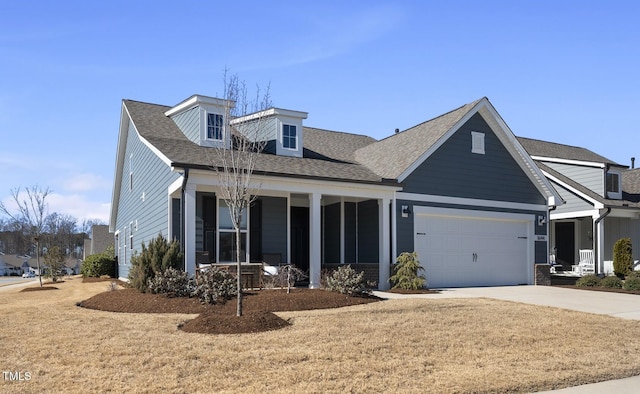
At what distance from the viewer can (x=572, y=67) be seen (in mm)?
14648

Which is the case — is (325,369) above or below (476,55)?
below

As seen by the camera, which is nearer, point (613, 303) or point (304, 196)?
point (613, 303)

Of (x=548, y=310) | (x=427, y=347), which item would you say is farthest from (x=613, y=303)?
(x=427, y=347)

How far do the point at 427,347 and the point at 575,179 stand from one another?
2145cm

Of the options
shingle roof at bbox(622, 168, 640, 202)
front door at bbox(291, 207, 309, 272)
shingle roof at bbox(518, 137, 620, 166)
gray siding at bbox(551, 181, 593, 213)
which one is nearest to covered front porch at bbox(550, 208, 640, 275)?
gray siding at bbox(551, 181, 593, 213)

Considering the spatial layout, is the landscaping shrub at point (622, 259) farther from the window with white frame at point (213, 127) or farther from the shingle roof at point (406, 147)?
the window with white frame at point (213, 127)

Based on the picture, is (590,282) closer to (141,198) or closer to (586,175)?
(586,175)

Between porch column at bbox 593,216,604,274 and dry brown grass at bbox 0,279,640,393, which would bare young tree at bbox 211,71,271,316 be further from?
porch column at bbox 593,216,604,274

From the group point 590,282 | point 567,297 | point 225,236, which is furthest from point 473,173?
point 225,236

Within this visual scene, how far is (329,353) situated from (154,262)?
293 inches

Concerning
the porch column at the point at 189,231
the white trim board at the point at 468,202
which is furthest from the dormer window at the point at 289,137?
the porch column at the point at 189,231

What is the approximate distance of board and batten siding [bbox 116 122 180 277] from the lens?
17855 millimetres

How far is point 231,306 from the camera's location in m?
11.7

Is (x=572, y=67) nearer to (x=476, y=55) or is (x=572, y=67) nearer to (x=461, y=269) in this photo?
(x=476, y=55)
